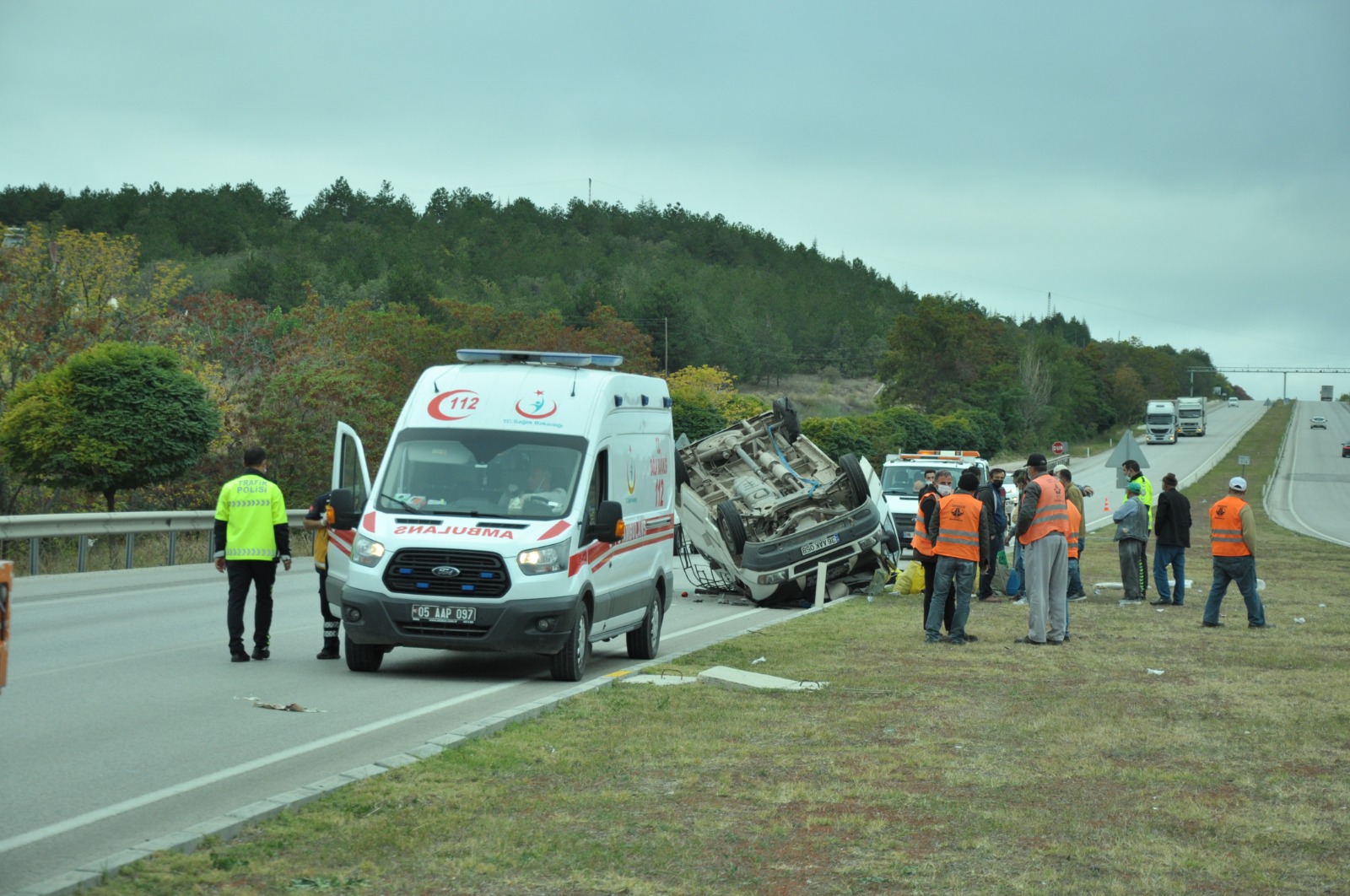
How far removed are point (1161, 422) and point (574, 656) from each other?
10586cm

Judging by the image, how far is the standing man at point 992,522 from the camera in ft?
67.0

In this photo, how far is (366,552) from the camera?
11602 millimetres

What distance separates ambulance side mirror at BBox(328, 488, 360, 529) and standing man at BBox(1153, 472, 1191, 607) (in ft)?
38.5

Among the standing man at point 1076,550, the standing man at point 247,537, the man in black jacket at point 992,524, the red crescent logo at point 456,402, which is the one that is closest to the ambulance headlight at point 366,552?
the standing man at point 247,537

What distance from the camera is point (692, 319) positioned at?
118 m

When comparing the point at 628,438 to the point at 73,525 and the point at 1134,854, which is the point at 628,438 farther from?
the point at 73,525

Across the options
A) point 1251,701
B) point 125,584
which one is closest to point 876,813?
point 1251,701

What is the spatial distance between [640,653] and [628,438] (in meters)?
2.06

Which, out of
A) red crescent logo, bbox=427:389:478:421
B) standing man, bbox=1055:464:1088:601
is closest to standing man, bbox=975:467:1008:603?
standing man, bbox=1055:464:1088:601

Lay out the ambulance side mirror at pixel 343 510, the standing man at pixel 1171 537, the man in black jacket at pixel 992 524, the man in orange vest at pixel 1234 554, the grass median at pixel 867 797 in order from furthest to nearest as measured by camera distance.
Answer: the man in black jacket at pixel 992 524 → the standing man at pixel 1171 537 → the man in orange vest at pixel 1234 554 → the ambulance side mirror at pixel 343 510 → the grass median at pixel 867 797

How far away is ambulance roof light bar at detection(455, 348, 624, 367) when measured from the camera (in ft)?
43.8

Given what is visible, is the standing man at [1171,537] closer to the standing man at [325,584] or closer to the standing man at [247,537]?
the standing man at [325,584]

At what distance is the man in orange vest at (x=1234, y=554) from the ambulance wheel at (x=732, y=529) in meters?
6.72

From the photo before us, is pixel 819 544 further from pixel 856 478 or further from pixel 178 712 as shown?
pixel 178 712
